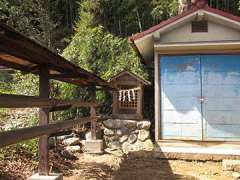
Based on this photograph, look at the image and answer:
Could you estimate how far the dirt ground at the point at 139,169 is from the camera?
765cm

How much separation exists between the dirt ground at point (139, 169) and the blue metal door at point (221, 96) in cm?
91

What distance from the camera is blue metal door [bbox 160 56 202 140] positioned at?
9.66 metres

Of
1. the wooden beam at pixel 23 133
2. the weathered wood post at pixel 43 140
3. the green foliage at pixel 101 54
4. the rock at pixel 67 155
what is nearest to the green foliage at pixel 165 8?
the green foliage at pixel 101 54

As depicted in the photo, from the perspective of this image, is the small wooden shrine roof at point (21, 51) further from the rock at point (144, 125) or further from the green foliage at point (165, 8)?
the green foliage at point (165, 8)

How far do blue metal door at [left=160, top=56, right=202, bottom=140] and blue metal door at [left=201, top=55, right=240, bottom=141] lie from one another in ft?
0.63

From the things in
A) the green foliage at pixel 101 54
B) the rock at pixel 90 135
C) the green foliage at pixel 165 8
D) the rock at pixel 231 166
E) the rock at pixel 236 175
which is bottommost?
the rock at pixel 236 175

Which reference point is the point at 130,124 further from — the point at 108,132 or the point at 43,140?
the point at 43,140

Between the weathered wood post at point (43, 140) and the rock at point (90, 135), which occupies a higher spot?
the weathered wood post at point (43, 140)

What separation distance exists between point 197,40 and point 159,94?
68.9 inches

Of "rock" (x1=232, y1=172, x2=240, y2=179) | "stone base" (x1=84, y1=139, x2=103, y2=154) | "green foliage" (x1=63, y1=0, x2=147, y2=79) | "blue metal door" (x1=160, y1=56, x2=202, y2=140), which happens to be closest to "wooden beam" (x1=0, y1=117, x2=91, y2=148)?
"rock" (x1=232, y1=172, x2=240, y2=179)

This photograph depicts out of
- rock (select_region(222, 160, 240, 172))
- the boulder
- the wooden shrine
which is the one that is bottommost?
rock (select_region(222, 160, 240, 172))

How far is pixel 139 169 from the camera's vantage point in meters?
8.49

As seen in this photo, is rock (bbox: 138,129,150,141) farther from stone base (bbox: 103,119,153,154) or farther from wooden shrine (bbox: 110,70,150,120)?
wooden shrine (bbox: 110,70,150,120)

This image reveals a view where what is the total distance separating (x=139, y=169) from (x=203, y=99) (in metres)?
2.65
